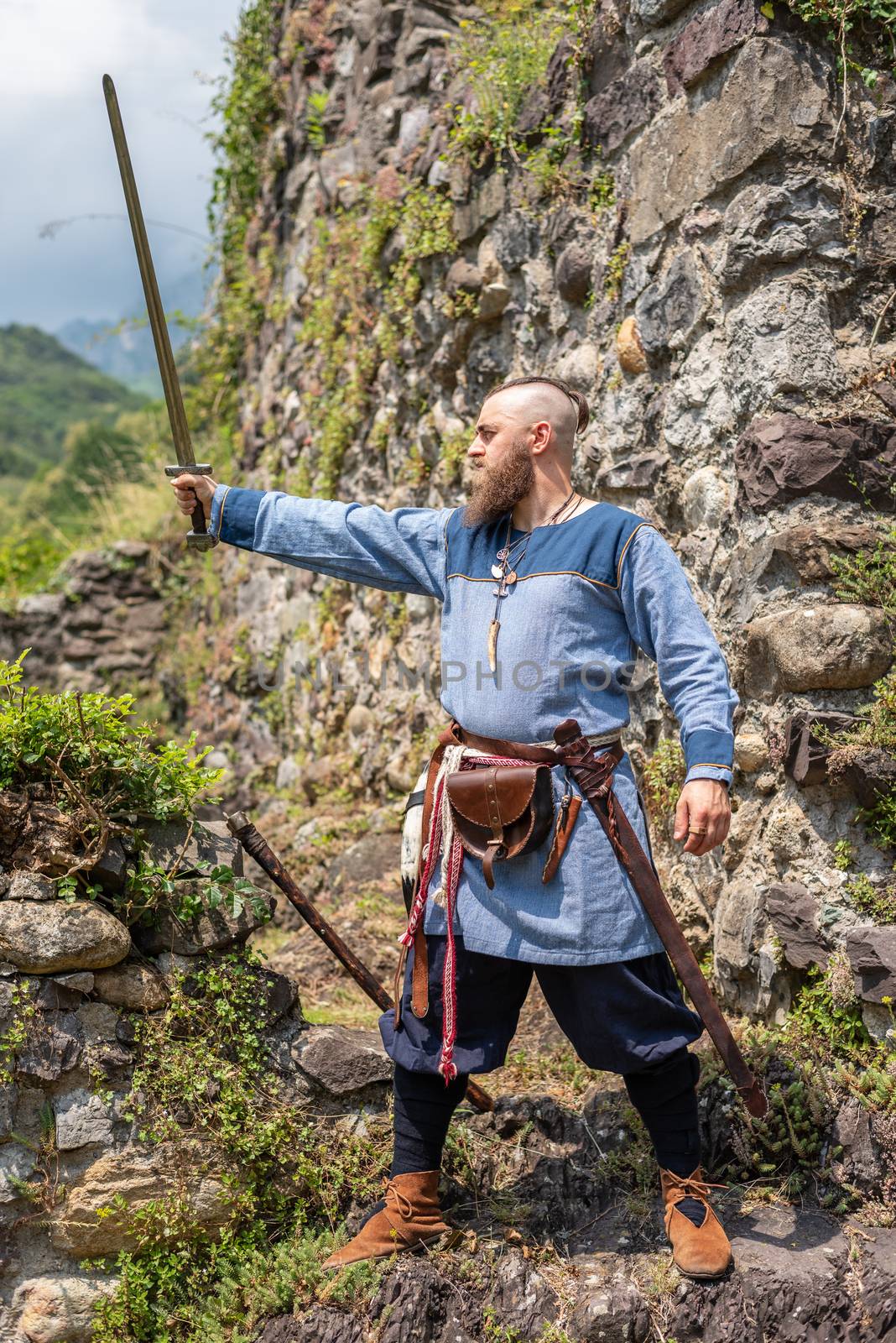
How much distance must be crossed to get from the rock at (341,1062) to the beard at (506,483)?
1.39m

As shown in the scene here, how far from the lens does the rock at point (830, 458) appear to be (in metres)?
3.03

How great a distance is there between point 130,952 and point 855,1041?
71.4 inches

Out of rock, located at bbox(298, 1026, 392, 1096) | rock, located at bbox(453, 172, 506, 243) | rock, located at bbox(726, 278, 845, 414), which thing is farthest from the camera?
rock, located at bbox(453, 172, 506, 243)

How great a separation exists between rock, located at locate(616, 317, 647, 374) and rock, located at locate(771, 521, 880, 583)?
0.93 m

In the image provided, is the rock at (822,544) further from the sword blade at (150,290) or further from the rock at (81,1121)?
the rock at (81,1121)

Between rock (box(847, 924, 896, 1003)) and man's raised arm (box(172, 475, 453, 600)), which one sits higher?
man's raised arm (box(172, 475, 453, 600))

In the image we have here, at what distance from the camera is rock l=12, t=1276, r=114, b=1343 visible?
2551 mm

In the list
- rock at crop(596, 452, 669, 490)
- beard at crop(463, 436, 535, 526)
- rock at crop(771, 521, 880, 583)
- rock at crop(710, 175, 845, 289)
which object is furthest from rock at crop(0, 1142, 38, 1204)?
rock at crop(710, 175, 845, 289)

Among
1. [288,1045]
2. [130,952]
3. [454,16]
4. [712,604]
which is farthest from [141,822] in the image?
[454,16]

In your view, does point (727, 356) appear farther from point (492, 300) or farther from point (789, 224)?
point (492, 300)

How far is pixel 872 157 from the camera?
3090mm

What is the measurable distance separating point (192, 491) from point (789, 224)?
179cm

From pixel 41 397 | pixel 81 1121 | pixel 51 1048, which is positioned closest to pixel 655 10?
pixel 51 1048

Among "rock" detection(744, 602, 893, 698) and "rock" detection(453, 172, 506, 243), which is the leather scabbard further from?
"rock" detection(453, 172, 506, 243)
